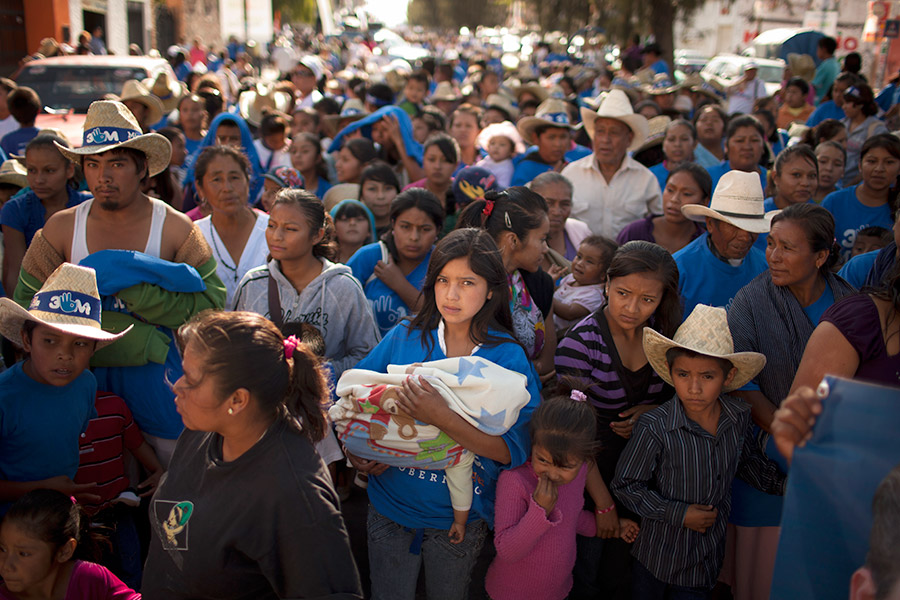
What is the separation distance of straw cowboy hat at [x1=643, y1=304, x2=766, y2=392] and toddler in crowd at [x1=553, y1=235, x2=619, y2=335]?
→ 46.9 inches

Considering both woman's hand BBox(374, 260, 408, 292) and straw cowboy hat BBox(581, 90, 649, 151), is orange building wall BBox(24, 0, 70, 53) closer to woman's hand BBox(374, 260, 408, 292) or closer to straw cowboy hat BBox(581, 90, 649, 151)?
straw cowboy hat BBox(581, 90, 649, 151)

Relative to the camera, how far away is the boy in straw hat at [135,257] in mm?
3232

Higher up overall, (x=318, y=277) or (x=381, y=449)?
(x=318, y=277)

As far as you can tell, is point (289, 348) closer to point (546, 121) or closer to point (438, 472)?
point (438, 472)

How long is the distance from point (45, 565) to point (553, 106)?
21.8 feet

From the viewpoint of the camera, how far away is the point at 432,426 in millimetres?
2578

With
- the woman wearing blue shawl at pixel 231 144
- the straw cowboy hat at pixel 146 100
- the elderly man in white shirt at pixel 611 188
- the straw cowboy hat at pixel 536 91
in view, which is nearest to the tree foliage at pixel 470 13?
the straw cowboy hat at pixel 536 91

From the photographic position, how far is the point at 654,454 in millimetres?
2918

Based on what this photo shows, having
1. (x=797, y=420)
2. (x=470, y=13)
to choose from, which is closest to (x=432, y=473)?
(x=797, y=420)

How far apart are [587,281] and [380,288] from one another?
122 cm

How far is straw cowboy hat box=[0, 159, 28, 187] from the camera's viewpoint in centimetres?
495

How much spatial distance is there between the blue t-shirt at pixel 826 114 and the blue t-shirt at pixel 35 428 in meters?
9.90

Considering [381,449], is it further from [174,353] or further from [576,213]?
[576,213]

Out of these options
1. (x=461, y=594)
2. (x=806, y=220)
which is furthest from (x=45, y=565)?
(x=806, y=220)
